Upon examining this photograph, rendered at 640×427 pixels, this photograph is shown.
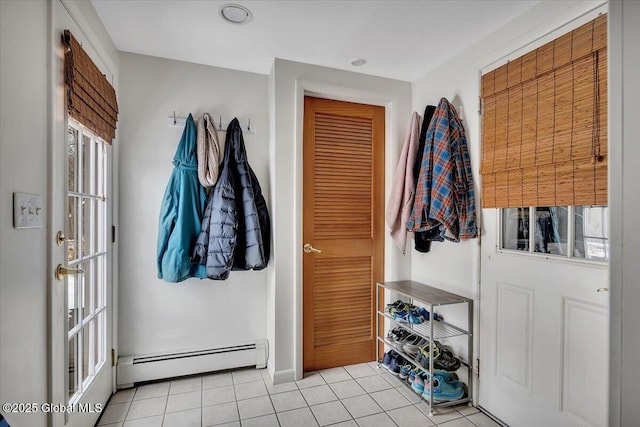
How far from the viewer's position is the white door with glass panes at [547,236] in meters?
1.40

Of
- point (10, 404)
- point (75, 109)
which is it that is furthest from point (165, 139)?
point (10, 404)

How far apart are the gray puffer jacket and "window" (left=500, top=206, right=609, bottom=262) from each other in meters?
1.53

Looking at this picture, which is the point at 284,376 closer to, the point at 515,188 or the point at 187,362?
the point at 187,362

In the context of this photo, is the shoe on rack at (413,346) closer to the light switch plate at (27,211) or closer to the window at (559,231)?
the window at (559,231)

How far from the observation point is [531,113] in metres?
1.66

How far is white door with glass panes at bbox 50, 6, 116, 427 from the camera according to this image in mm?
1291

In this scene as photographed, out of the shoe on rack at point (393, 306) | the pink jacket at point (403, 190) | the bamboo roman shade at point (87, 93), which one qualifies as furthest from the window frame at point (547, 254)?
the bamboo roman shade at point (87, 93)

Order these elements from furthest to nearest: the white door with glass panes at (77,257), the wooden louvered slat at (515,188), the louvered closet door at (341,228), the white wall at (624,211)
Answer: the louvered closet door at (341,228) → the wooden louvered slat at (515,188) → the white door with glass panes at (77,257) → the white wall at (624,211)

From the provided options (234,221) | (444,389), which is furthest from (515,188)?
(234,221)

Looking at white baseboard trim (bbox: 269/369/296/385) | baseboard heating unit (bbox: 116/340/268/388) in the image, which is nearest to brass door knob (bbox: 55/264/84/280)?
baseboard heating unit (bbox: 116/340/268/388)

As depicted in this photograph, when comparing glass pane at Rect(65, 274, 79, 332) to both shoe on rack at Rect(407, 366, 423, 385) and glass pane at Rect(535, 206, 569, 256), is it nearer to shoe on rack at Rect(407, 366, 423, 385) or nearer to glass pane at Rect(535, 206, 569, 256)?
shoe on rack at Rect(407, 366, 423, 385)

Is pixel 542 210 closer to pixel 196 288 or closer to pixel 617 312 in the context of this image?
pixel 617 312

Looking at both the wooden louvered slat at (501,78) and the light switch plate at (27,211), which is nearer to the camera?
the light switch plate at (27,211)

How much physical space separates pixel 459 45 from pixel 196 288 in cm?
242
